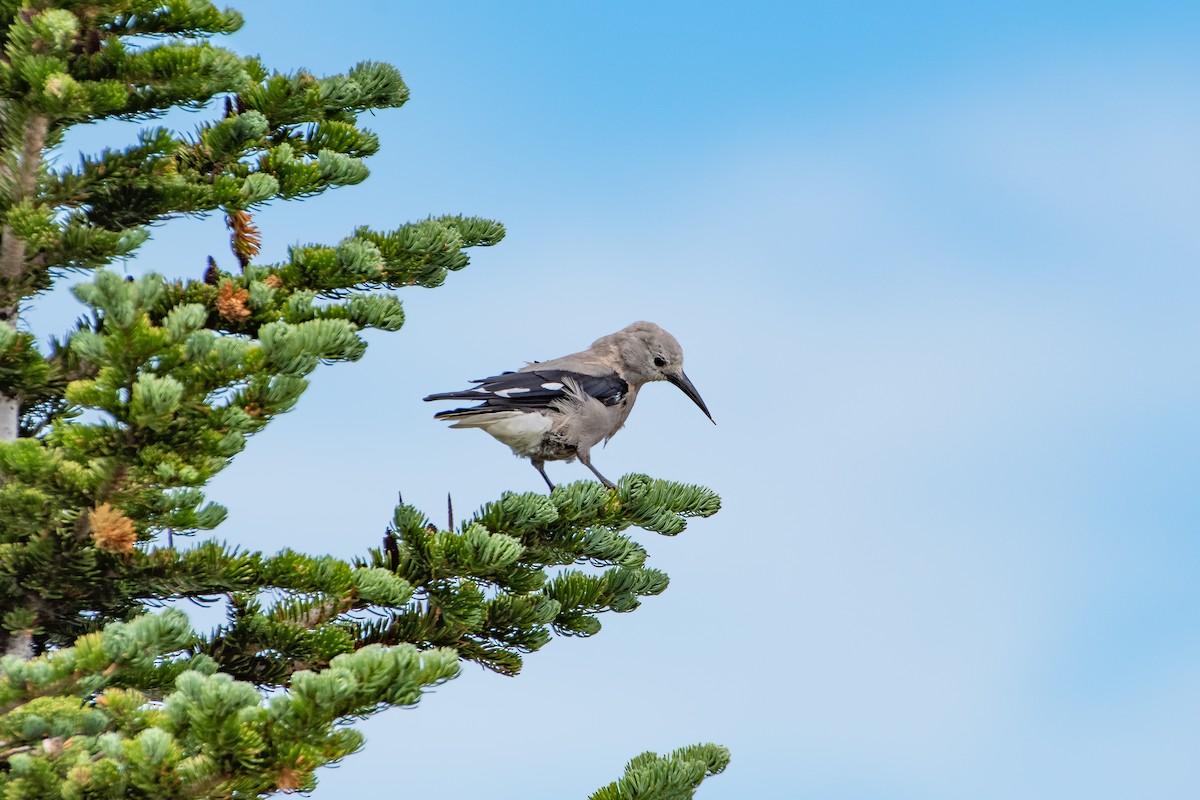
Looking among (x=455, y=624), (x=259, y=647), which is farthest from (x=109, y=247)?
(x=455, y=624)

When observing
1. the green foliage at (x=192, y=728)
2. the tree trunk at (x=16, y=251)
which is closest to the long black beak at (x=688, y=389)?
the tree trunk at (x=16, y=251)

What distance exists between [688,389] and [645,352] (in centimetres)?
54

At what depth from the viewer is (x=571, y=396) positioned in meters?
8.41

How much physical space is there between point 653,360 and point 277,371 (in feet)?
16.9

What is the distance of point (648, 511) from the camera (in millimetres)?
6391

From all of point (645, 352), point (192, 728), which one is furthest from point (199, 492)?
point (645, 352)

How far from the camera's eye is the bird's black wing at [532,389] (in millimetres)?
7809

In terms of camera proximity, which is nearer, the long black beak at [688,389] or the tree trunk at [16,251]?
the tree trunk at [16,251]

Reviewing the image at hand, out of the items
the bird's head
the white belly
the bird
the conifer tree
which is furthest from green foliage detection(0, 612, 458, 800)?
the bird's head

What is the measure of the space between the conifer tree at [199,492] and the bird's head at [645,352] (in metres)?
2.92

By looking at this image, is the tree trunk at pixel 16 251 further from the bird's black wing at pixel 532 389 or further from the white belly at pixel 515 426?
the white belly at pixel 515 426

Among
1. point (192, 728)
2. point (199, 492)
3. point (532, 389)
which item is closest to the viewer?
point (192, 728)

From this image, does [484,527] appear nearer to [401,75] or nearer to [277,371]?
[277,371]

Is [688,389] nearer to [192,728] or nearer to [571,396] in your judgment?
[571,396]
